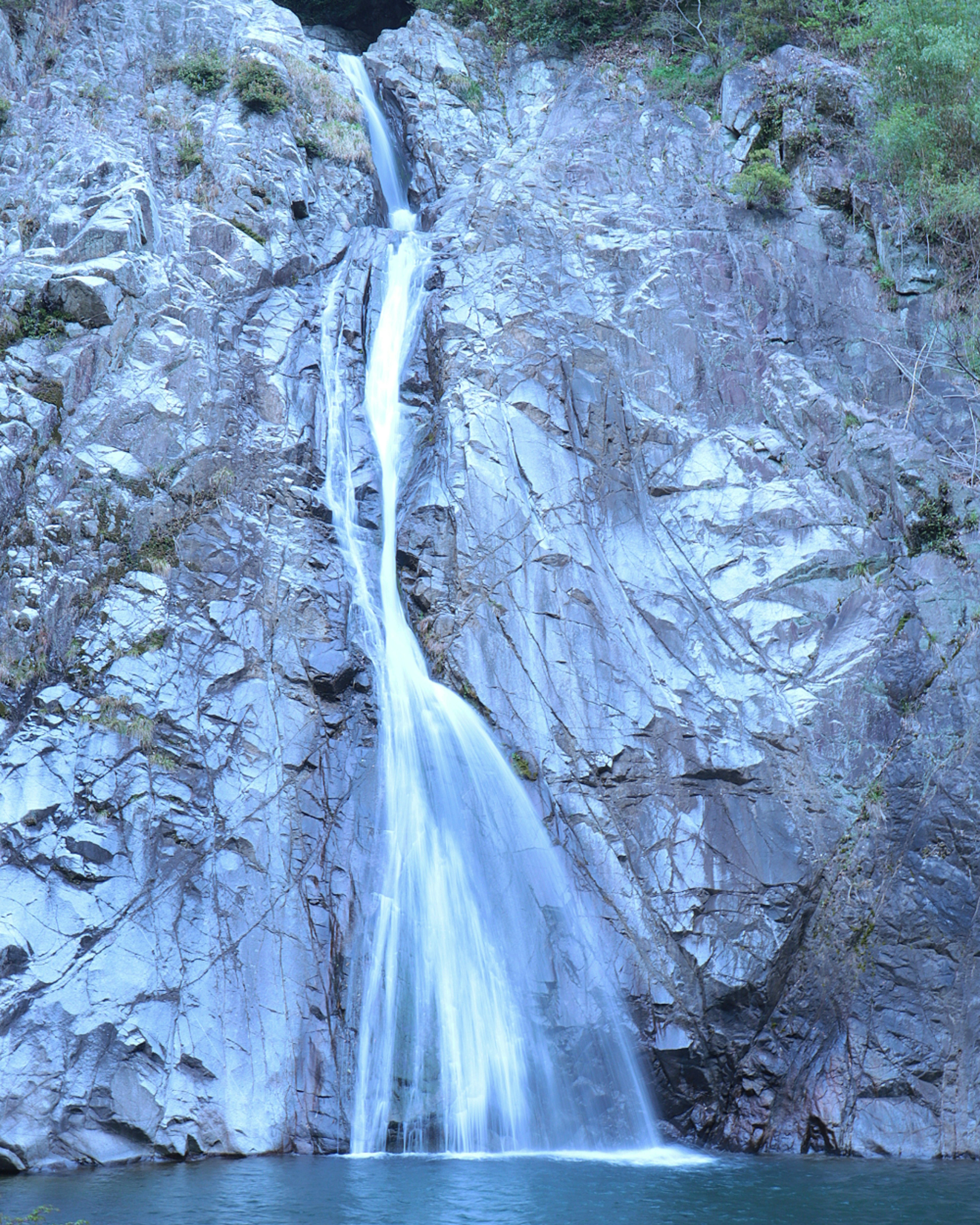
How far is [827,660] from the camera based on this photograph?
13.5 metres

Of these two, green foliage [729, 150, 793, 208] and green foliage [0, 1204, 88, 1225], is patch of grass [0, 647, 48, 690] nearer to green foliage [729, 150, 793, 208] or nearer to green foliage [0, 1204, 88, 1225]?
green foliage [0, 1204, 88, 1225]

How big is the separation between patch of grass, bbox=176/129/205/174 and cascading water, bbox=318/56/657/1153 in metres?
10.2

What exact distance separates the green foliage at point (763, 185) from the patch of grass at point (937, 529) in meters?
7.10

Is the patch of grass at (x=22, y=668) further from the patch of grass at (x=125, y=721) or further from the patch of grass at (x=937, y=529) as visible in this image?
the patch of grass at (x=937, y=529)

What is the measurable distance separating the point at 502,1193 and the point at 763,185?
16967mm

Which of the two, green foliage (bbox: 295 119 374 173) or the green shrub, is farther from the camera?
green foliage (bbox: 295 119 374 173)

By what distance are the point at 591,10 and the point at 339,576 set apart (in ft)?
57.5

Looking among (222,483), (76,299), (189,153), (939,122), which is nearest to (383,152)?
(189,153)

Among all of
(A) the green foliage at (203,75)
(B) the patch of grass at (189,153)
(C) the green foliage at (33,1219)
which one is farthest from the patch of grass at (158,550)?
(A) the green foliage at (203,75)

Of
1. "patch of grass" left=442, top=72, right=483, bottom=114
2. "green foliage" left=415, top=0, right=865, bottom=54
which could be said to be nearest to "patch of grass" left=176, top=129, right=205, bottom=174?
"patch of grass" left=442, top=72, right=483, bottom=114

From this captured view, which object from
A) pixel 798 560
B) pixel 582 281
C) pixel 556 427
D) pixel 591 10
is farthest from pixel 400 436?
pixel 591 10

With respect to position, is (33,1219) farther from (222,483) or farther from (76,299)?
Result: (76,299)

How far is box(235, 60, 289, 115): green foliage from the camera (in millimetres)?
19766

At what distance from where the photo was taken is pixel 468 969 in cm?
1159
